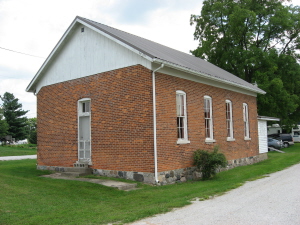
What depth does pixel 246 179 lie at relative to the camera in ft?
40.1

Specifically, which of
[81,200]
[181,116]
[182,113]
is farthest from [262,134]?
[81,200]

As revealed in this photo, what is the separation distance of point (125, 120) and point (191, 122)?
9.95ft

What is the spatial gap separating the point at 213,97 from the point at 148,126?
5.36 m

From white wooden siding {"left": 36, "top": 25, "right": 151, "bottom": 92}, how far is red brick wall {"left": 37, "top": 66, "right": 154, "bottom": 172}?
290 mm

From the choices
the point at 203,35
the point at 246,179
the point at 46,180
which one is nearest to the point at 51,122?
the point at 46,180

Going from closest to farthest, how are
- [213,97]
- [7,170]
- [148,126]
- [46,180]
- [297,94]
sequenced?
[148,126] → [46,180] → [7,170] → [213,97] → [297,94]

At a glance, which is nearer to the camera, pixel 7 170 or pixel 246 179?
pixel 246 179

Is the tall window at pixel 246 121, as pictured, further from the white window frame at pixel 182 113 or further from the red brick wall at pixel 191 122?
the white window frame at pixel 182 113

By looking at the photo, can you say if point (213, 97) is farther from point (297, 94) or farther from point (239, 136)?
point (297, 94)

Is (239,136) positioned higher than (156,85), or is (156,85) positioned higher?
(156,85)

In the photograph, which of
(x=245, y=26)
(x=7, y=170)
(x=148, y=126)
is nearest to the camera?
(x=148, y=126)

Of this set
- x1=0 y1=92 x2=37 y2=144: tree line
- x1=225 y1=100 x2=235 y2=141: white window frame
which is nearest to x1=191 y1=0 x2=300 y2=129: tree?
x1=225 y1=100 x2=235 y2=141: white window frame

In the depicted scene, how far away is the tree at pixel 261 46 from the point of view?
91.4ft

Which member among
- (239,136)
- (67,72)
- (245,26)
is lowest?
(239,136)
